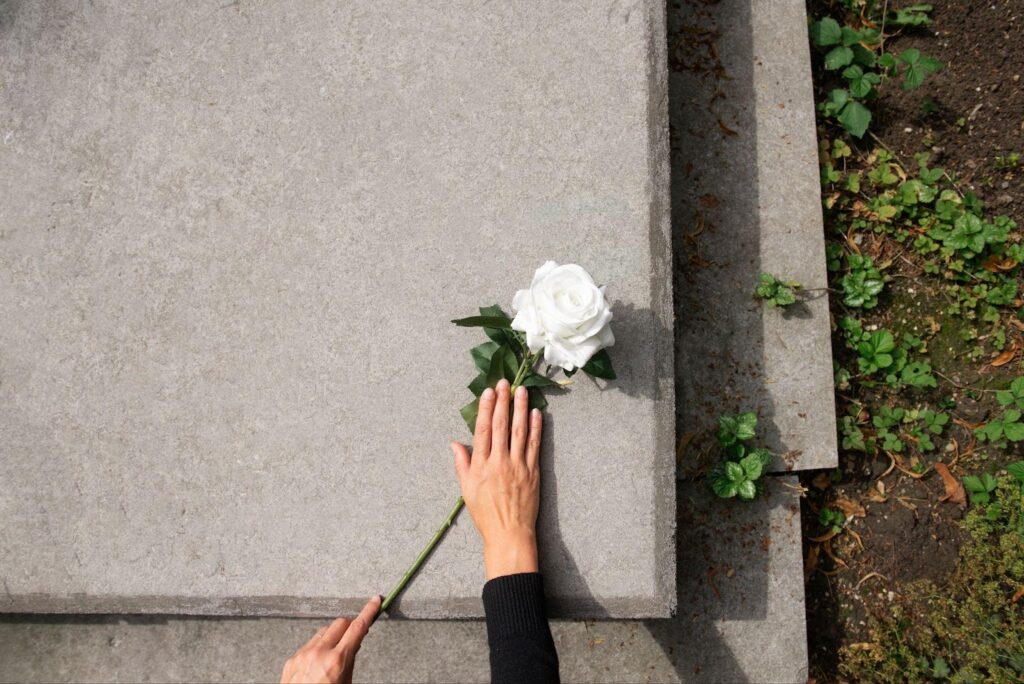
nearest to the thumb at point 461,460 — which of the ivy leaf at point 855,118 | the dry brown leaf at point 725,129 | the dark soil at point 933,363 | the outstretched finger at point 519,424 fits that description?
the outstretched finger at point 519,424

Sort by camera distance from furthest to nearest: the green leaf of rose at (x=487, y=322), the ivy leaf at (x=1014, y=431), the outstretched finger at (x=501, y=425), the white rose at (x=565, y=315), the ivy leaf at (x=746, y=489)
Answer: the ivy leaf at (x=1014, y=431) → the ivy leaf at (x=746, y=489) → the outstretched finger at (x=501, y=425) → the green leaf of rose at (x=487, y=322) → the white rose at (x=565, y=315)

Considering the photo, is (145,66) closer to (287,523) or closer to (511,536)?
(287,523)

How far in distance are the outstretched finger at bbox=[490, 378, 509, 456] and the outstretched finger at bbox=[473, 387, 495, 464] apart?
0.05 feet

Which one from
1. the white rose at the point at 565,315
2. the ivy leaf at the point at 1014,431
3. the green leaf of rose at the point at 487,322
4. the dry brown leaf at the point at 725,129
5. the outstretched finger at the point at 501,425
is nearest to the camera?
the white rose at the point at 565,315

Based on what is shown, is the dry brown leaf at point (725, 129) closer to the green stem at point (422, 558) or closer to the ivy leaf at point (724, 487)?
the ivy leaf at point (724, 487)

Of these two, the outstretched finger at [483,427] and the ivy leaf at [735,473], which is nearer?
the outstretched finger at [483,427]

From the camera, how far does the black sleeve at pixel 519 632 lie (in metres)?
1.72

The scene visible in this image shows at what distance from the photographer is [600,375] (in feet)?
5.72

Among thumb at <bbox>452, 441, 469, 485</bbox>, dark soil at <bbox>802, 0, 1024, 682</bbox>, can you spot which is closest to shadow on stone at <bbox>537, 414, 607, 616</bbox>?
thumb at <bbox>452, 441, 469, 485</bbox>

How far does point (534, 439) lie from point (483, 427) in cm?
14

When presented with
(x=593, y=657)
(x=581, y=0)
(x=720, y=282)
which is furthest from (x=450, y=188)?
(x=593, y=657)

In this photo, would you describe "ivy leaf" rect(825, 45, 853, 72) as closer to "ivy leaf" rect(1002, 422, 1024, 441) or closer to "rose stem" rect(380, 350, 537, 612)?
"ivy leaf" rect(1002, 422, 1024, 441)

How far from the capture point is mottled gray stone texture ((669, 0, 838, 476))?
6.87ft

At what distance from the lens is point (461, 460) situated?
183 centimetres
